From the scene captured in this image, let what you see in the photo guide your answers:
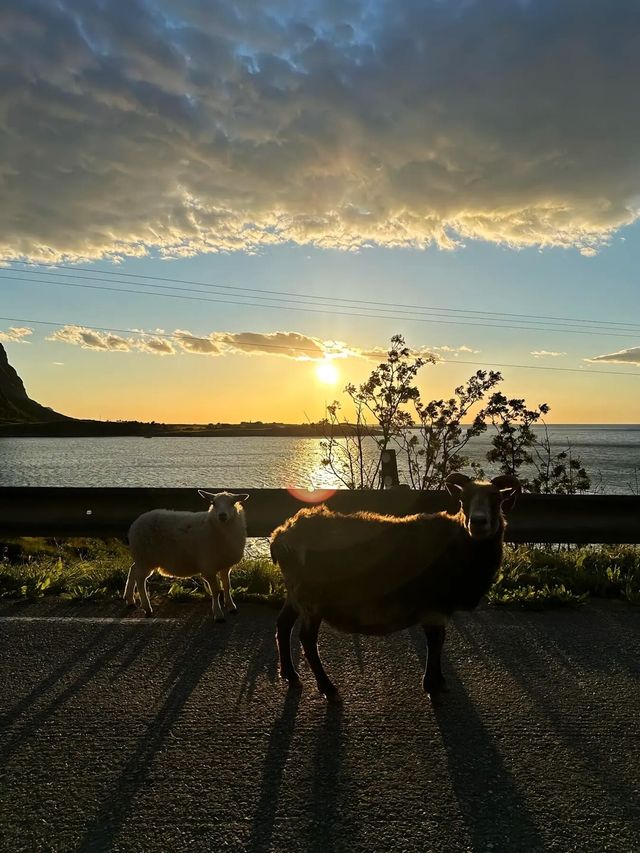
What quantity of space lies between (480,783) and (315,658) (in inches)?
55.8

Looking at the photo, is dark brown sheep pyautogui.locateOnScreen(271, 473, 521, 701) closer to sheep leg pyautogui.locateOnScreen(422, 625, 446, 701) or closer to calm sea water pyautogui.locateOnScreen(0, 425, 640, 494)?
sheep leg pyautogui.locateOnScreen(422, 625, 446, 701)

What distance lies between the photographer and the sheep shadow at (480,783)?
2443mm

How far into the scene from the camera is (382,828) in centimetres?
248

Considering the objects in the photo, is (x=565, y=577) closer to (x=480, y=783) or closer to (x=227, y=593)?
(x=227, y=593)

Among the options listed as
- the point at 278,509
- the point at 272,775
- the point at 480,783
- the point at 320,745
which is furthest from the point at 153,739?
the point at 278,509

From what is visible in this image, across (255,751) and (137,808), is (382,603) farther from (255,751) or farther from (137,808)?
(137,808)

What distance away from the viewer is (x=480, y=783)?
110 inches

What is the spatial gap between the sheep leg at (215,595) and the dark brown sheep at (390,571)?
124 cm

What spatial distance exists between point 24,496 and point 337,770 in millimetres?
6385

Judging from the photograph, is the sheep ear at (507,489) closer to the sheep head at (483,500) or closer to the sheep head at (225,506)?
the sheep head at (483,500)

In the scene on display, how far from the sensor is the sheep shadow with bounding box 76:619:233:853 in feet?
8.11

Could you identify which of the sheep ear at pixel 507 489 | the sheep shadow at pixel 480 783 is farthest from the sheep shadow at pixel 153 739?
the sheep ear at pixel 507 489

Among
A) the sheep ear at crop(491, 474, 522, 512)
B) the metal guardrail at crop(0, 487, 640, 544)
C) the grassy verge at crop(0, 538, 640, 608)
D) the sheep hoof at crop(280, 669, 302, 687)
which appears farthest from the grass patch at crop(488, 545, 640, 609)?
the sheep hoof at crop(280, 669, 302, 687)

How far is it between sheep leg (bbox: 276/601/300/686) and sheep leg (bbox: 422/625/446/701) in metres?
0.90
